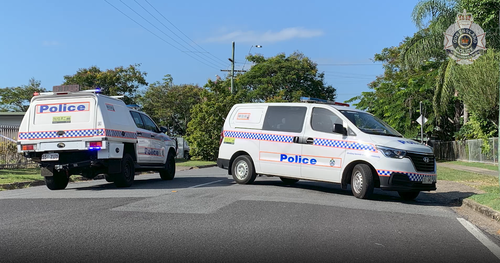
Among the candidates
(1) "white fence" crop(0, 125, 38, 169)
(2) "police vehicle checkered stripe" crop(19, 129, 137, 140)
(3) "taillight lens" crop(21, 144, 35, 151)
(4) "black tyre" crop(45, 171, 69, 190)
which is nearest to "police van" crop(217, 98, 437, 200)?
(2) "police vehicle checkered stripe" crop(19, 129, 137, 140)

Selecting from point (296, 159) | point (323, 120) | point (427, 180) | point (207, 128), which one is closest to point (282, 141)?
point (296, 159)

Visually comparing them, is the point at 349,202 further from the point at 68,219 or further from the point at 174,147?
the point at 174,147

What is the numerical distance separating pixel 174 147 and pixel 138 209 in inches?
306

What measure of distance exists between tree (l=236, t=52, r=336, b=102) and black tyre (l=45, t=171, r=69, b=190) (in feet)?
124

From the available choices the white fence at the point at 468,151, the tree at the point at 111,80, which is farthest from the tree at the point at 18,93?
the white fence at the point at 468,151

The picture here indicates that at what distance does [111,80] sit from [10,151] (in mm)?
23888

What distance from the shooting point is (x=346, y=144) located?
10930 mm

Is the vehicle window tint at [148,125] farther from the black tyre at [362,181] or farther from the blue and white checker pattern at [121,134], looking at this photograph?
the black tyre at [362,181]

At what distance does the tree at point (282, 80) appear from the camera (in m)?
51.0

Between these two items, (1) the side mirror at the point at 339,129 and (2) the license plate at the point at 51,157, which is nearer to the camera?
(1) the side mirror at the point at 339,129

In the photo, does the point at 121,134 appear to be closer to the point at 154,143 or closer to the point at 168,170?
the point at 154,143

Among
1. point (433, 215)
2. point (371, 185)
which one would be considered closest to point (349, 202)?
point (371, 185)

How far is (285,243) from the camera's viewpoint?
604 centimetres

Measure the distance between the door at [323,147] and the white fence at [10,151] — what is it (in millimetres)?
13171
